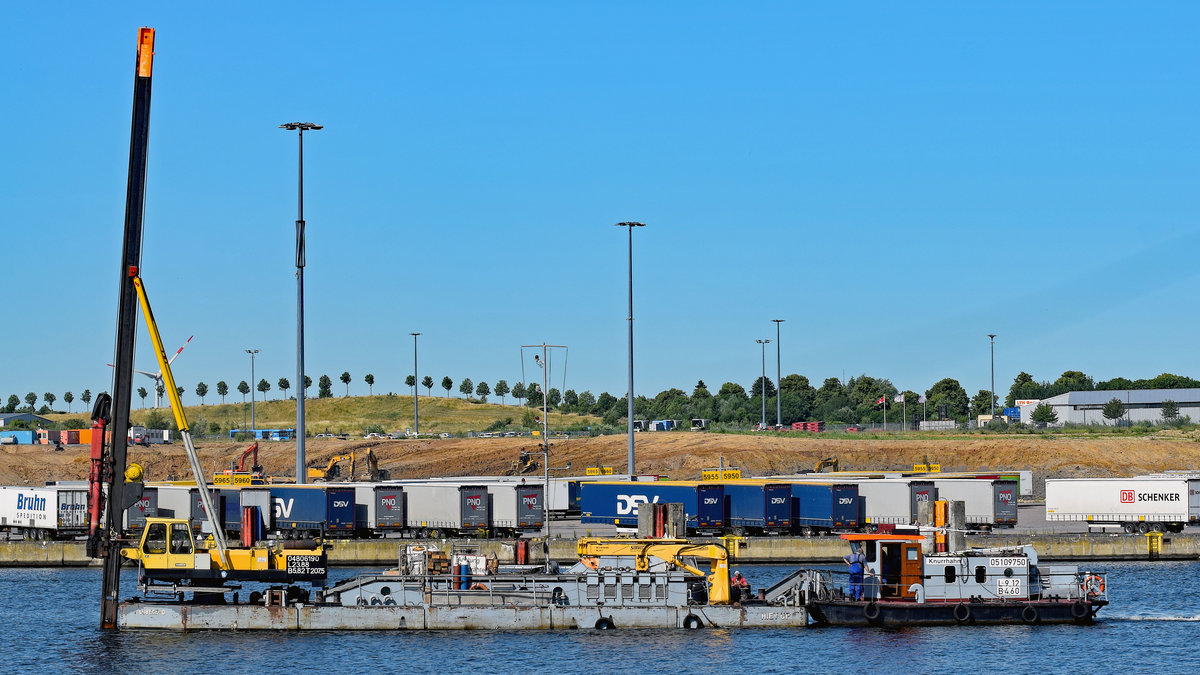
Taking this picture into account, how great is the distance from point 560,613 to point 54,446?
155 meters

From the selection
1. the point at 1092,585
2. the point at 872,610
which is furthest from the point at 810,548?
the point at 872,610

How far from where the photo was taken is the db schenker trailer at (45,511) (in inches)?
3465

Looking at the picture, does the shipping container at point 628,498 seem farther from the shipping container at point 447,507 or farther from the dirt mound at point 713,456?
the dirt mound at point 713,456

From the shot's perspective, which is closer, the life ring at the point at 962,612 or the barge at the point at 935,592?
the life ring at the point at 962,612

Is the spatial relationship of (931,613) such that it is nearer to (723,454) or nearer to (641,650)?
(641,650)

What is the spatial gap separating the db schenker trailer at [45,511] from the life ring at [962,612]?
184 ft

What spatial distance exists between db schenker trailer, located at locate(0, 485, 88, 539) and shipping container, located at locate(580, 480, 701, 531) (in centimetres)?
3133

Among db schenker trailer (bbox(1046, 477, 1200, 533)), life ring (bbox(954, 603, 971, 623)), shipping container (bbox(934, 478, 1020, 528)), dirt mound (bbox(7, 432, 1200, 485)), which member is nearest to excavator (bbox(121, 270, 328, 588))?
life ring (bbox(954, 603, 971, 623))

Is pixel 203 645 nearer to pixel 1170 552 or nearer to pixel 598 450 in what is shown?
pixel 1170 552

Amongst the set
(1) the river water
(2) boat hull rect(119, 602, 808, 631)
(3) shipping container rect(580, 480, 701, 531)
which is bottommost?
(1) the river water

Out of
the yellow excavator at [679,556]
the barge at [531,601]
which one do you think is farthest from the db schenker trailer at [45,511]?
the yellow excavator at [679,556]

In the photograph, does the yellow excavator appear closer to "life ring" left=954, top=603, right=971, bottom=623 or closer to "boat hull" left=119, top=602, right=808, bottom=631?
"boat hull" left=119, top=602, right=808, bottom=631

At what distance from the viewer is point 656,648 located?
166ft

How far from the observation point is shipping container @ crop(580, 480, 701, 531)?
84812mm
